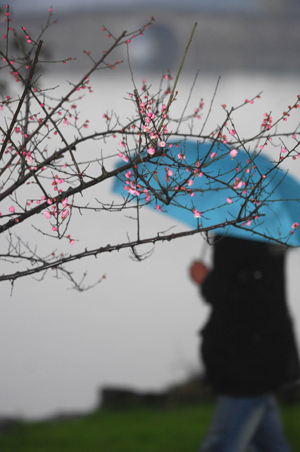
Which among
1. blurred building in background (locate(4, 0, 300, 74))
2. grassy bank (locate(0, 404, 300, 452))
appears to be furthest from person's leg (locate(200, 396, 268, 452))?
blurred building in background (locate(4, 0, 300, 74))

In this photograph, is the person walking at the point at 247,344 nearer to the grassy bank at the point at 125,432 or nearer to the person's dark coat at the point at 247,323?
the person's dark coat at the point at 247,323

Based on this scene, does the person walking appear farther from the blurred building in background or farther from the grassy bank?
the blurred building in background

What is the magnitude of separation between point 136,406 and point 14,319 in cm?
73

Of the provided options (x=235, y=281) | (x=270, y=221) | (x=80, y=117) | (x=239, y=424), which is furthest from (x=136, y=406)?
(x=80, y=117)

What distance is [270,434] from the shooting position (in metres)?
1.93

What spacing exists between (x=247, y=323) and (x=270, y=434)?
0.47 metres

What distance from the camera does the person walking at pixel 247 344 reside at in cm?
184

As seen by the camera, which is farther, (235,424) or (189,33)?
(189,33)

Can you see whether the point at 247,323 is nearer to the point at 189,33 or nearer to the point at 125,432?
the point at 125,432

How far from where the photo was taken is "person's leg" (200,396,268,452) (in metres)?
1.79

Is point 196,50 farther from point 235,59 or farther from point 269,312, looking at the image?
point 269,312

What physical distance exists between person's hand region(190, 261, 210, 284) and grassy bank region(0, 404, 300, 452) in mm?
694

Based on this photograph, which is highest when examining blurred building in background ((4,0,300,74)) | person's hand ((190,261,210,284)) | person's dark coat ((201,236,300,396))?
blurred building in background ((4,0,300,74))

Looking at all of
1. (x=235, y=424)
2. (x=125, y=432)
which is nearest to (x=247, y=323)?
(x=235, y=424)
